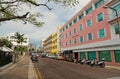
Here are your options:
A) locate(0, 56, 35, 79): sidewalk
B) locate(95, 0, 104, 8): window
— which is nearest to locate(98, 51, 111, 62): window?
locate(95, 0, 104, 8): window

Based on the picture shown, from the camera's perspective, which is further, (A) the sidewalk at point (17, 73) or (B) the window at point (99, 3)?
(B) the window at point (99, 3)

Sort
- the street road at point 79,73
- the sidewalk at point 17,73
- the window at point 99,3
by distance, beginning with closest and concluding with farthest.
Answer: the sidewalk at point 17,73 → the street road at point 79,73 → the window at point 99,3

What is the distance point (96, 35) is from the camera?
35812 mm

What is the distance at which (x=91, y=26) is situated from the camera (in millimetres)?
38344

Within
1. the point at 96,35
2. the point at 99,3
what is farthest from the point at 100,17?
the point at 96,35

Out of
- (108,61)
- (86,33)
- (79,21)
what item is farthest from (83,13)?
(108,61)

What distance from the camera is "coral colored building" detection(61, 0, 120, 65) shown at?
2977 cm

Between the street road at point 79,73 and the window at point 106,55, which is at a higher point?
the window at point 106,55

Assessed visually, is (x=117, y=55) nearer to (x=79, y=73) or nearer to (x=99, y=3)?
(x=99, y=3)

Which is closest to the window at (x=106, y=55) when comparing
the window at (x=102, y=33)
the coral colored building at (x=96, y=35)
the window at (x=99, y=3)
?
the coral colored building at (x=96, y=35)

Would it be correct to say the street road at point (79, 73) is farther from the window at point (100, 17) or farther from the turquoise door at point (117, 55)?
the window at point (100, 17)

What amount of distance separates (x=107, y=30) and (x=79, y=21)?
1601 centimetres

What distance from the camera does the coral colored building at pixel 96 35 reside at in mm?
29766

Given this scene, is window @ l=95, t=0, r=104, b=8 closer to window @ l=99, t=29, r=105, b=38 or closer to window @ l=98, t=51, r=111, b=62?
window @ l=99, t=29, r=105, b=38
